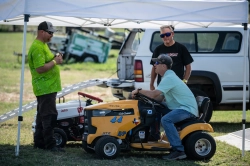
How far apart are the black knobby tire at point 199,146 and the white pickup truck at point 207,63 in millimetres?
3389

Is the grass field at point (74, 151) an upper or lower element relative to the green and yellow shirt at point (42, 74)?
lower

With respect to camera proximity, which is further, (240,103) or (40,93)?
(240,103)

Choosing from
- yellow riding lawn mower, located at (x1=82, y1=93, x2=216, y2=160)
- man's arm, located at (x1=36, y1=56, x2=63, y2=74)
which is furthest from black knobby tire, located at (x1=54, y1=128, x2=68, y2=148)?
man's arm, located at (x1=36, y1=56, x2=63, y2=74)

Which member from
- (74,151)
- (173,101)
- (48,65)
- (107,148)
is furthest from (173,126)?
(48,65)

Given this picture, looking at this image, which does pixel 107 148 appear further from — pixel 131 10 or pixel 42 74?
pixel 131 10

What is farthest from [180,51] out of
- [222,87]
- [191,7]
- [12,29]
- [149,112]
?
[12,29]

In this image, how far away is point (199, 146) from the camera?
7879mm

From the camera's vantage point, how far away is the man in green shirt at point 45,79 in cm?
810

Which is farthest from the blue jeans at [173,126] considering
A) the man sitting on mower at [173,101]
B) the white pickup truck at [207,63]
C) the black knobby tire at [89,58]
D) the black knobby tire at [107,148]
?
the black knobby tire at [89,58]

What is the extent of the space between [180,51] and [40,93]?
232 cm

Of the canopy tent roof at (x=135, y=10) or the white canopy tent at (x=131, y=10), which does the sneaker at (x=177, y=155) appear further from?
the canopy tent roof at (x=135, y=10)

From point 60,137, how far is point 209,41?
4.41m

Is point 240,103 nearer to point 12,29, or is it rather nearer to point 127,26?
point 127,26

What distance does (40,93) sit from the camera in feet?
26.9
